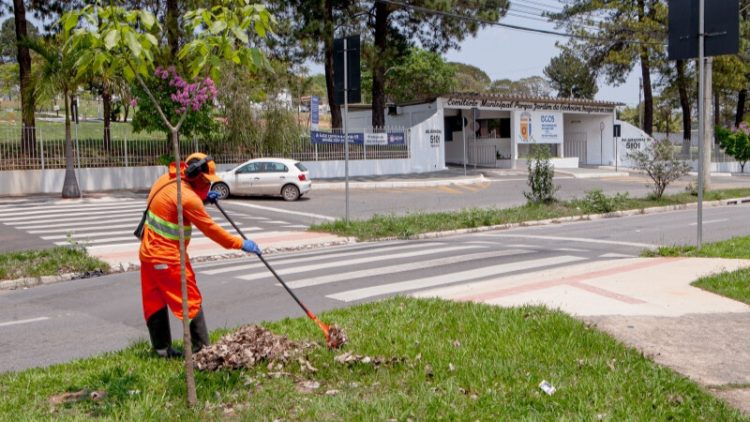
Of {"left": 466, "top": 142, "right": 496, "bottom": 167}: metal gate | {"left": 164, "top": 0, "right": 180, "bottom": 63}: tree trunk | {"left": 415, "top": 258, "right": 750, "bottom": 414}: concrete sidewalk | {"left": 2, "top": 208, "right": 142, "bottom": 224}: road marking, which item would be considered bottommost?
{"left": 415, "top": 258, "right": 750, "bottom": 414}: concrete sidewalk

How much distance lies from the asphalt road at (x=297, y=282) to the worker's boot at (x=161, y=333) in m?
0.94

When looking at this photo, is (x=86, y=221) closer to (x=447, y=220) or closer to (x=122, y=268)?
(x=122, y=268)

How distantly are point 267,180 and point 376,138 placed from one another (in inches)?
434

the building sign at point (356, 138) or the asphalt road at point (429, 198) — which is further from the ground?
Answer: the building sign at point (356, 138)

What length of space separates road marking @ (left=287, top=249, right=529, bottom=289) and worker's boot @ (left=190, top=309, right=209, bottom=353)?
11.3ft

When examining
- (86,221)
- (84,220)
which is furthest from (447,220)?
(84,220)

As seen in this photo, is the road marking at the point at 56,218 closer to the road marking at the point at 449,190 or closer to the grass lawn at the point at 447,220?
the grass lawn at the point at 447,220

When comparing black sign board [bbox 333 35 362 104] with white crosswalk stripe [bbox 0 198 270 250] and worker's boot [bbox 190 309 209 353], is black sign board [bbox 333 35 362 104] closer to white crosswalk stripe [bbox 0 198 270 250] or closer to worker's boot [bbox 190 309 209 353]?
white crosswalk stripe [bbox 0 198 270 250]

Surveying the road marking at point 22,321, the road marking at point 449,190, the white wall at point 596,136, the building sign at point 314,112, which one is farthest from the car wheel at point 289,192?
the white wall at point 596,136

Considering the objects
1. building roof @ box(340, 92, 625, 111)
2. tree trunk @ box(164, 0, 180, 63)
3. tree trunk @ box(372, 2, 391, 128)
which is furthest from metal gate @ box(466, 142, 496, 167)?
tree trunk @ box(164, 0, 180, 63)

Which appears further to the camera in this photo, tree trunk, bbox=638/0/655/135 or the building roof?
tree trunk, bbox=638/0/655/135

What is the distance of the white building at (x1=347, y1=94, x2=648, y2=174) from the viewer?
36.4 m

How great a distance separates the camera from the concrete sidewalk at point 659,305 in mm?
5145

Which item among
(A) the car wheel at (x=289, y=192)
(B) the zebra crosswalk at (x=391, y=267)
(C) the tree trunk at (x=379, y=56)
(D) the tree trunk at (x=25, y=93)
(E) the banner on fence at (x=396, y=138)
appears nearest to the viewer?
(B) the zebra crosswalk at (x=391, y=267)
